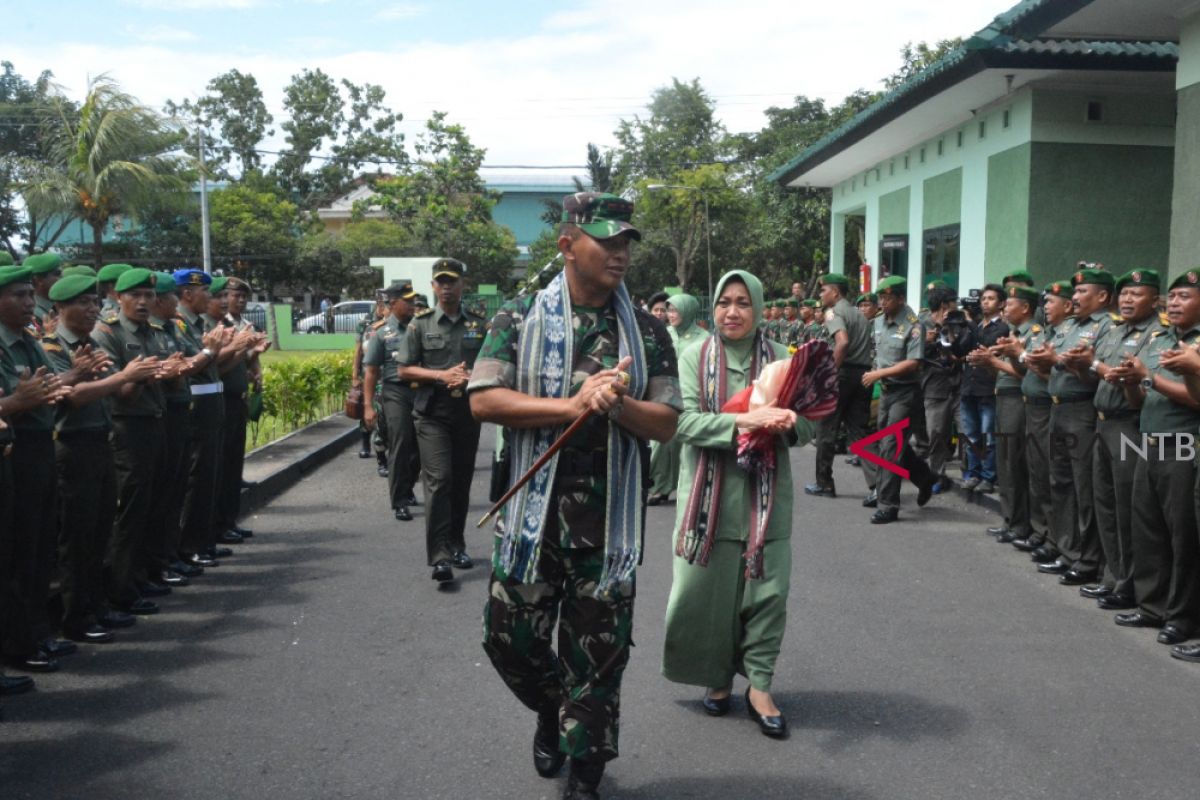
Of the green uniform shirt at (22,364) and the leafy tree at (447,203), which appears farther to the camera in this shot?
the leafy tree at (447,203)

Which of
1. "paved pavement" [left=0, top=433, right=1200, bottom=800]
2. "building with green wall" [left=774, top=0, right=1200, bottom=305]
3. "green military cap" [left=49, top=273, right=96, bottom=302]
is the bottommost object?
"paved pavement" [left=0, top=433, right=1200, bottom=800]

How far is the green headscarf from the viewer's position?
10750 mm

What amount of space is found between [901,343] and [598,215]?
6.75m

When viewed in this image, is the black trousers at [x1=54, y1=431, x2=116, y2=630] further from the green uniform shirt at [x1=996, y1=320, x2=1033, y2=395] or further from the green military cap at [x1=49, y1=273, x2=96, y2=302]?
the green uniform shirt at [x1=996, y1=320, x2=1033, y2=395]

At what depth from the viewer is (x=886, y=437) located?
10.1 meters

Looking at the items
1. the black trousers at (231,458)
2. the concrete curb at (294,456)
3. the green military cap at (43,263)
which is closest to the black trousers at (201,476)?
the black trousers at (231,458)

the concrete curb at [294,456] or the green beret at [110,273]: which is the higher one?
the green beret at [110,273]

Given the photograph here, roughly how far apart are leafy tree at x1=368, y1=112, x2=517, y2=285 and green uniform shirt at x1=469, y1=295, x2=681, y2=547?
4218cm

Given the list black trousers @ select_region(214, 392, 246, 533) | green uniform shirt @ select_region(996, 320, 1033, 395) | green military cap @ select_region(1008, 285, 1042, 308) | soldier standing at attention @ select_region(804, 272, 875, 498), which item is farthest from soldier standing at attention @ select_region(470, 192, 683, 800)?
soldier standing at attention @ select_region(804, 272, 875, 498)

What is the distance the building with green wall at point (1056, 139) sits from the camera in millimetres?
11070

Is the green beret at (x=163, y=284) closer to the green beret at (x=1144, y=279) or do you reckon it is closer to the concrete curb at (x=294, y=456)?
the concrete curb at (x=294, y=456)

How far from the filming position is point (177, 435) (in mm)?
7469

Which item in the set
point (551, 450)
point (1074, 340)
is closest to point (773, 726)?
point (551, 450)

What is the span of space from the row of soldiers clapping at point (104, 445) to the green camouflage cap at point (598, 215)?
9.72ft
